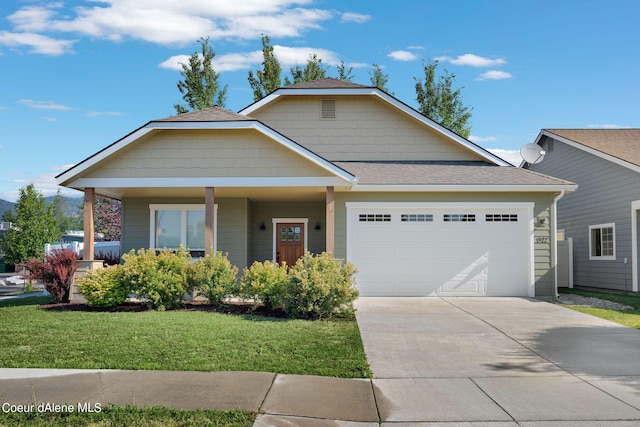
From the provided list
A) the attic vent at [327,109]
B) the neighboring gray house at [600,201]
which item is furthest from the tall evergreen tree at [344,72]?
the attic vent at [327,109]

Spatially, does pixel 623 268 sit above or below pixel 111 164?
below

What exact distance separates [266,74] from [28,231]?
13.8 m

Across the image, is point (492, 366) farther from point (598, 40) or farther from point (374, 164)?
point (598, 40)

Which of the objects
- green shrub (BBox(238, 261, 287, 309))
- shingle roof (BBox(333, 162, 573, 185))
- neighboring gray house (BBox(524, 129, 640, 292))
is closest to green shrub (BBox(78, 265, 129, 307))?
green shrub (BBox(238, 261, 287, 309))

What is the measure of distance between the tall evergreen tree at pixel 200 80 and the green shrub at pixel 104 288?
16.3 metres

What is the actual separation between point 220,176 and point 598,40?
1421cm

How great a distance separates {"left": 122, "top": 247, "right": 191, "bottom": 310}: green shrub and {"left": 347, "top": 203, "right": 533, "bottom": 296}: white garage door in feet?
15.6

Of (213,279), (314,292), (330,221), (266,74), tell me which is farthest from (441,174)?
(266,74)

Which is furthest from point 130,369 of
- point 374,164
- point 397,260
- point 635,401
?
point 374,164

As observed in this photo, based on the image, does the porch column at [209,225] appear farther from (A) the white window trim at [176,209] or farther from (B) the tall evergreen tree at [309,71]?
(B) the tall evergreen tree at [309,71]

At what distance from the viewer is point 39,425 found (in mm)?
4961

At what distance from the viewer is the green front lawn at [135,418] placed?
5.00 metres

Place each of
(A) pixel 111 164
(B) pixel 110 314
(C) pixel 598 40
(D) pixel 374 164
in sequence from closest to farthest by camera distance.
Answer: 1. (B) pixel 110 314
2. (A) pixel 111 164
3. (D) pixel 374 164
4. (C) pixel 598 40

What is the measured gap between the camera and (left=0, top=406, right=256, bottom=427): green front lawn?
4996 millimetres
